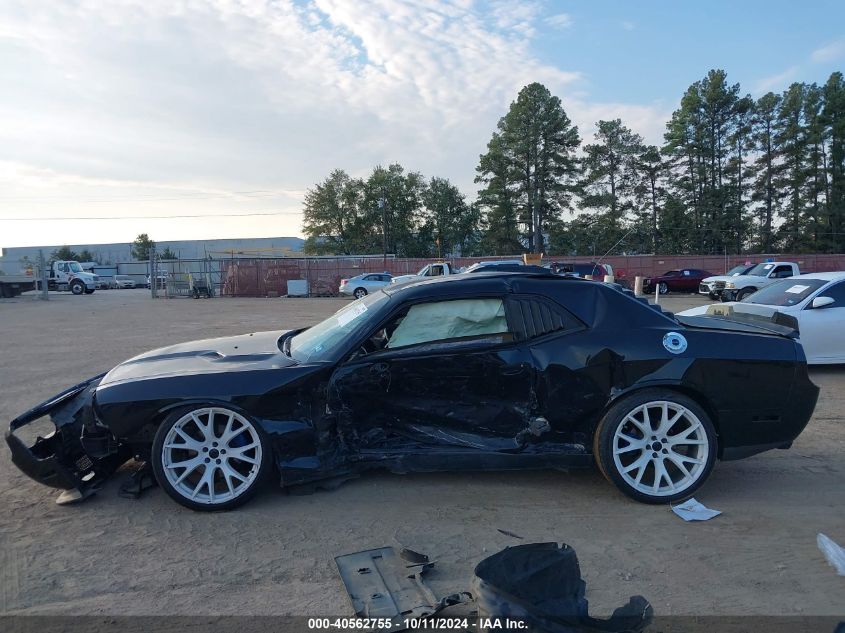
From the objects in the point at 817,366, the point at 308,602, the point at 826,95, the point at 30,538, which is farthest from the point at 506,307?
the point at 826,95

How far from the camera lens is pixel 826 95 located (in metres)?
50.1

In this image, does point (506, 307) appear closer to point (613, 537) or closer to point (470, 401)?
point (470, 401)

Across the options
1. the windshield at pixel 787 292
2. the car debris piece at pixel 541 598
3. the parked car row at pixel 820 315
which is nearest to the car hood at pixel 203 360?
the car debris piece at pixel 541 598

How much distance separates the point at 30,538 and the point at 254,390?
150 cm

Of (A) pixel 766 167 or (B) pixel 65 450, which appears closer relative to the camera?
(B) pixel 65 450

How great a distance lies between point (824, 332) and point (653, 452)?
5.74 m

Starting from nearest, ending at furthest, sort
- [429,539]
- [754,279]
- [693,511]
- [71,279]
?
[429,539] < [693,511] < [754,279] < [71,279]

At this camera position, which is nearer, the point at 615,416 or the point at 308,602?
the point at 308,602

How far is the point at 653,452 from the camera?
12.9ft

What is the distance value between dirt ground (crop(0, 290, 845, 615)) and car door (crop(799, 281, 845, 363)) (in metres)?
3.89

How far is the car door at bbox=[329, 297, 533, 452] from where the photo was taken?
388cm

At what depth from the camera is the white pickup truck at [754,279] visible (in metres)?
23.6

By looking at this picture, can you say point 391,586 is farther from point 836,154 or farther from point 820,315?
point 836,154

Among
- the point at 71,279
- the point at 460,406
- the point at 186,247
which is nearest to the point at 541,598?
the point at 460,406
